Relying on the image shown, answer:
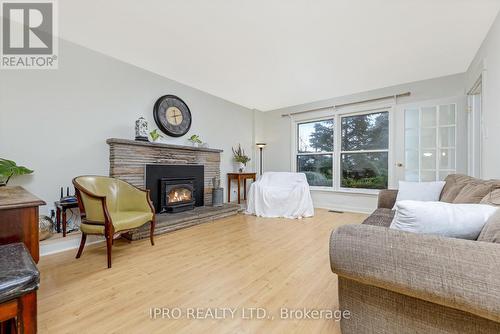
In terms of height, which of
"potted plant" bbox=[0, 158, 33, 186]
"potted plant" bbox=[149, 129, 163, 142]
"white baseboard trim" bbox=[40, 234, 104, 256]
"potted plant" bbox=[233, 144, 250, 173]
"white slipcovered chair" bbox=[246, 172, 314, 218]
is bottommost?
"white baseboard trim" bbox=[40, 234, 104, 256]

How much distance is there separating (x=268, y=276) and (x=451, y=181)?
1947 millimetres

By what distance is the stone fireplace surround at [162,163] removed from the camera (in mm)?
2992

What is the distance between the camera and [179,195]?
370 cm

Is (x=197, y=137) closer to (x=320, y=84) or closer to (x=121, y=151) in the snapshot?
(x=121, y=151)

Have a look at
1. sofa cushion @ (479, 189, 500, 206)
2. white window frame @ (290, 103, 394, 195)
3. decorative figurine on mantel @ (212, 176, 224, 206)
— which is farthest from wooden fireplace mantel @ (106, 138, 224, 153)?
sofa cushion @ (479, 189, 500, 206)

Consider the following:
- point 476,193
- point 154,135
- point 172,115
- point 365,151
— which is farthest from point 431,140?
point 154,135

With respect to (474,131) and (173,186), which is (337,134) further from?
(173,186)

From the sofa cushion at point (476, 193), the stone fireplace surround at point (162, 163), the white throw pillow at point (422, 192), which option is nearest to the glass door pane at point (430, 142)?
the white throw pillow at point (422, 192)

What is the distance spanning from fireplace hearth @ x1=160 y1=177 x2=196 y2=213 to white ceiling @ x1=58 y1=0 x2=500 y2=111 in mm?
1704

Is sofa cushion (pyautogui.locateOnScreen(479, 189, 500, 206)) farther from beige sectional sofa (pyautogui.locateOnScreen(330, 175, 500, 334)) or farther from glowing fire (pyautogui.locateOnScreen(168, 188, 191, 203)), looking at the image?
glowing fire (pyautogui.locateOnScreen(168, 188, 191, 203))

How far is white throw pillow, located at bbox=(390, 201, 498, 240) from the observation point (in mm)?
951

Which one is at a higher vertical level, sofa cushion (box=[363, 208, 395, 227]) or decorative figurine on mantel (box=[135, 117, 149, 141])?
decorative figurine on mantel (box=[135, 117, 149, 141])

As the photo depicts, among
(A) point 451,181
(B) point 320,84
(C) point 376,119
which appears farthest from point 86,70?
(C) point 376,119

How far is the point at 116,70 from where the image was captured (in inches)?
123
